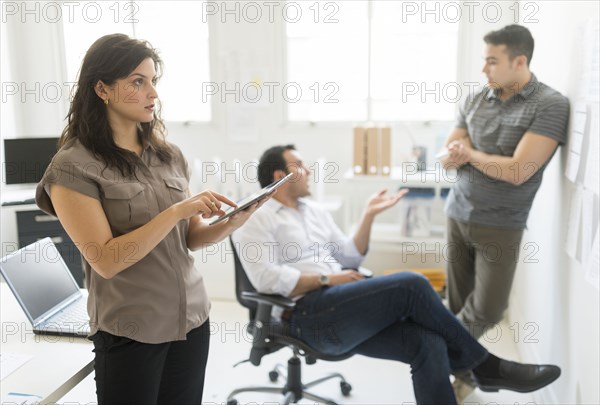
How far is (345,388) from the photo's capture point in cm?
275

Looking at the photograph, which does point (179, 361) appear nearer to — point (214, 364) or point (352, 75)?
point (214, 364)

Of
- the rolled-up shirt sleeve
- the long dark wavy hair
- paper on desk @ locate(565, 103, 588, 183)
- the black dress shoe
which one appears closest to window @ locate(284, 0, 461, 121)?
paper on desk @ locate(565, 103, 588, 183)

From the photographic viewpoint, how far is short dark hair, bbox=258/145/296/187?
2498mm

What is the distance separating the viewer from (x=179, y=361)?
64.3 inches

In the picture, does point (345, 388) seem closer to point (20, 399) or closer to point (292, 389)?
point (292, 389)

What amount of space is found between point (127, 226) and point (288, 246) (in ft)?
3.31

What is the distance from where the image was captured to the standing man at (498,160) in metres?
2.25

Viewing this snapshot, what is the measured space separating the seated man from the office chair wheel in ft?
1.79

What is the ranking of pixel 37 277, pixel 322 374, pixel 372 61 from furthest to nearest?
pixel 372 61
pixel 322 374
pixel 37 277

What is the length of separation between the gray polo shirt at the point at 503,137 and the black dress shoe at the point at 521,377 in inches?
22.2

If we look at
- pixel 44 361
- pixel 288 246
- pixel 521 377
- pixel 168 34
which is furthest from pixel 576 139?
pixel 168 34

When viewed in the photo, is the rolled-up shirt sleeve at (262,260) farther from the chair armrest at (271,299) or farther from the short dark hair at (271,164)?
the short dark hair at (271,164)

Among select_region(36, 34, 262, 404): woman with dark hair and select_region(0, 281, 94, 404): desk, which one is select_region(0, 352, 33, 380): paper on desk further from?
select_region(36, 34, 262, 404): woman with dark hair

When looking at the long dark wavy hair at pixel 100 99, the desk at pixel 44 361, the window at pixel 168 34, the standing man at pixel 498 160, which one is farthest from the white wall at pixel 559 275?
the window at pixel 168 34
